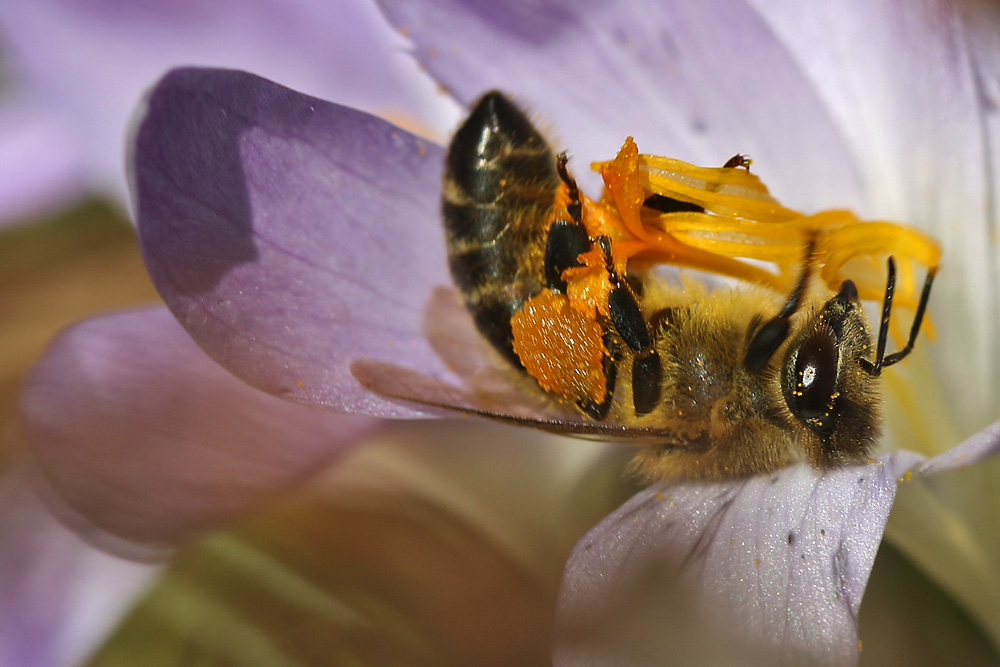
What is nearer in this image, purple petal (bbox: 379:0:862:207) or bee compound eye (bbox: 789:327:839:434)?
bee compound eye (bbox: 789:327:839:434)

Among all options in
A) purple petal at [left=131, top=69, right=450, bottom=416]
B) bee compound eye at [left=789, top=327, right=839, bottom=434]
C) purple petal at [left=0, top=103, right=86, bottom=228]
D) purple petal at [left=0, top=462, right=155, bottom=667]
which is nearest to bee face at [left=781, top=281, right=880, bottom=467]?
bee compound eye at [left=789, top=327, right=839, bottom=434]

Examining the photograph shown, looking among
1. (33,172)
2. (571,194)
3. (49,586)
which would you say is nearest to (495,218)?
(571,194)

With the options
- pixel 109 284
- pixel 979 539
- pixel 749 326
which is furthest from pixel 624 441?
pixel 109 284

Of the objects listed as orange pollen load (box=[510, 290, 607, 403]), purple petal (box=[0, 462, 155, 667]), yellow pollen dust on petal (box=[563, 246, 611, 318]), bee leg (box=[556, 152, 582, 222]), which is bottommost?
purple petal (box=[0, 462, 155, 667])

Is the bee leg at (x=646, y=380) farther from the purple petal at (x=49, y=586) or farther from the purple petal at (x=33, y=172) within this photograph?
the purple petal at (x=33, y=172)

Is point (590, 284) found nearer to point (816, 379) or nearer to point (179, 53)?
point (816, 379)

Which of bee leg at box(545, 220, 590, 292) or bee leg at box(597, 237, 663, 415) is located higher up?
bee leg at box(545, 220, 590, 292)

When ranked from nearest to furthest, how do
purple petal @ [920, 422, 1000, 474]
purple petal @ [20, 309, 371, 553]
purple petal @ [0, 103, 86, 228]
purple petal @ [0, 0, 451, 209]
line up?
purple petal @ [920, 422, 1000, 474] < purple petal @ [20, 309, 371, 553] < purple petal @ [0, 0, 451, 209] < purple petal @ [0, 103, 86, 228]

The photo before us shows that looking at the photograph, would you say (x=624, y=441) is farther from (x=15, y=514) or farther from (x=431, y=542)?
(x=15, y=514)

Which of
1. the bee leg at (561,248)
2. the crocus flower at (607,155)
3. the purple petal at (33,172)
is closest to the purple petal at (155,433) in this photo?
the crocus flower at (607,155)

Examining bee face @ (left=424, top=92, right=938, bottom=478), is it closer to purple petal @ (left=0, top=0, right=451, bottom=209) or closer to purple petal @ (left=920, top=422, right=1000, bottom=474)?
purple petal @ (left=920, top=422, right=1000, bottom=474)
